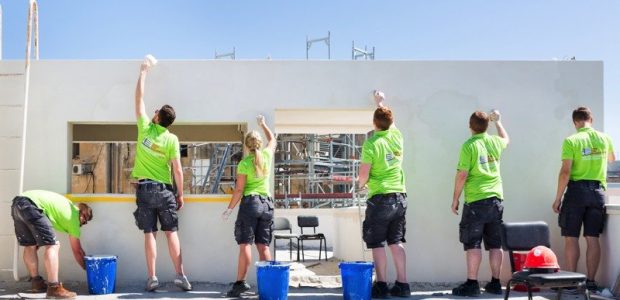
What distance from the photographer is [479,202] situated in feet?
20.3

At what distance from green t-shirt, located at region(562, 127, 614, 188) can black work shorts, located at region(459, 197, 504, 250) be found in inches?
36.3

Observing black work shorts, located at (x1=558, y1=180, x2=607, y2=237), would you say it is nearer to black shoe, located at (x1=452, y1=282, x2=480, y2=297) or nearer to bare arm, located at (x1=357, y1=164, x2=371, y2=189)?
black shoe, located at (x1=452, y1=282, x2=480, y2=297)

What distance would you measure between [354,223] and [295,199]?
9.51 m

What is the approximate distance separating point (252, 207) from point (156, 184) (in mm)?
992

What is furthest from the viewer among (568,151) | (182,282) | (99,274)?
(568,151)

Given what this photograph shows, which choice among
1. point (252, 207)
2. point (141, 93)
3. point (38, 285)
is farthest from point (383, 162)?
point (38, 285)

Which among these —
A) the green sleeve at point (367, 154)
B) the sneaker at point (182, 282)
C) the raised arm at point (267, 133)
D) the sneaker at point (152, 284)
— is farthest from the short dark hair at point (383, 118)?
the sneaker at point (152, 284)

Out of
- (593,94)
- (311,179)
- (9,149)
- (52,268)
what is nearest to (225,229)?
(52,268)

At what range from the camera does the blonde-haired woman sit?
240 inches

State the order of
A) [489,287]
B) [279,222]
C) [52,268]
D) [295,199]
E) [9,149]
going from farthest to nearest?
[295,199]
[279,222]
[9,149]
[489,287]
[52,268]

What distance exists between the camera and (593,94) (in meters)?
7.02

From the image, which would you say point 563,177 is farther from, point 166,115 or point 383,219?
point 166,115

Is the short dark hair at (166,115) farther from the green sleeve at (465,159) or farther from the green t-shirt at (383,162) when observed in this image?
the green sleeve at (465,159)

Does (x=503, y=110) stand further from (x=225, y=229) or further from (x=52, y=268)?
(x=52, y=268)
